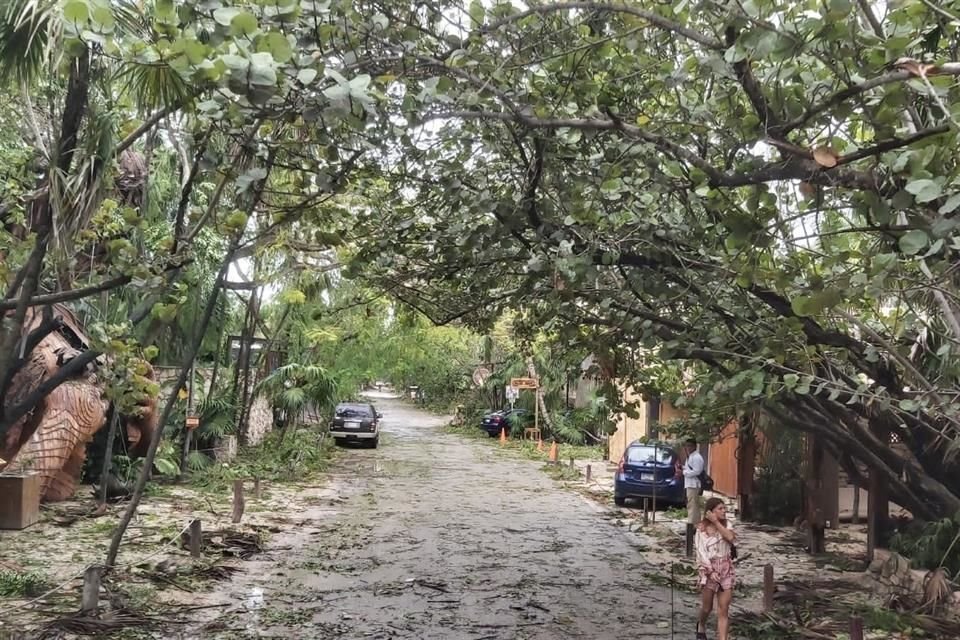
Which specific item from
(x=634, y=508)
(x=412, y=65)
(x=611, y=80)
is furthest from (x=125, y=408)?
(x=634, y=508)

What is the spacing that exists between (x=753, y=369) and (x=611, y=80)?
9.25ft

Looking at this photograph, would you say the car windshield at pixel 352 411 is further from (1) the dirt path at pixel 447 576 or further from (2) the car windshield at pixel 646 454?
(2) the car windshield at pixel 646 454

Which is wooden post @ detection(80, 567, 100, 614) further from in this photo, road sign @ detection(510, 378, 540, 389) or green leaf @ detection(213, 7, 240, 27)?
road sign @ detection(510, 378, 540, 389)

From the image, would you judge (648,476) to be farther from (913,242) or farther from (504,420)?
(504,420)

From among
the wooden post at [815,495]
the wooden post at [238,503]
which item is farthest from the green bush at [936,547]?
the wooden post at [238,503]

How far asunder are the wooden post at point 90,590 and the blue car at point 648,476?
458 inches

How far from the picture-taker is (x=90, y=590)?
766 cm

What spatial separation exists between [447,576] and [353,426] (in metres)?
21.1

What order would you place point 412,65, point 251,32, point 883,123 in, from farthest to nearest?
1. point 412,65
2. point 883,123
3. point 251,32

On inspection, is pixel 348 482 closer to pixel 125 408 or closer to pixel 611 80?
pixel 125 408

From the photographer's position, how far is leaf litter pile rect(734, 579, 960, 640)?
8.07 m

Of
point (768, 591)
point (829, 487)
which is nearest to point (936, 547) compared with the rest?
point (768, 591)

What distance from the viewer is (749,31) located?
3.99 m

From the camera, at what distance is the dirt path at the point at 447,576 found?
819cm
